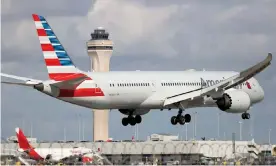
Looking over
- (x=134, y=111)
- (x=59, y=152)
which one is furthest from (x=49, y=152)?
(x=134, y=111)

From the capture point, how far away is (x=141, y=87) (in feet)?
422

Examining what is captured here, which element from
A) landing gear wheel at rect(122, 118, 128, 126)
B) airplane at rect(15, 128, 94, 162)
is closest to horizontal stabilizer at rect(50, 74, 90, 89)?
airplane at rect(15, 128, 94, 162)

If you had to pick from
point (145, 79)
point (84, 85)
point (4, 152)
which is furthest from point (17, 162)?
point (145, 79)

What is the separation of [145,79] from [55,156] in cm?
1357

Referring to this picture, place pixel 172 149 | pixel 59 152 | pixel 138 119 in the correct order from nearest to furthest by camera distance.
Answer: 1. pixel 138 119
2. pixel 59 152
3. pixel 172 149

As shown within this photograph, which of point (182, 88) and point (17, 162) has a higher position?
point (182, 88)

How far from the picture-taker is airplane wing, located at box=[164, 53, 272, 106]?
126 metres

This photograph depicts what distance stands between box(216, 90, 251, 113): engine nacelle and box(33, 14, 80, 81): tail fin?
49.6ft

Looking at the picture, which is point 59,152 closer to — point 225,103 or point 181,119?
point 181,119

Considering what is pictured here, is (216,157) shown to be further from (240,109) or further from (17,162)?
(17,162)

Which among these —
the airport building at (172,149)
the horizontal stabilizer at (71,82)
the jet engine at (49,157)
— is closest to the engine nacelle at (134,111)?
the jet engine at (49,157)

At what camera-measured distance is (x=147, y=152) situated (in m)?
155

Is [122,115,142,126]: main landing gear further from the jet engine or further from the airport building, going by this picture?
the airport building

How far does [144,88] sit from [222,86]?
25.4ft
